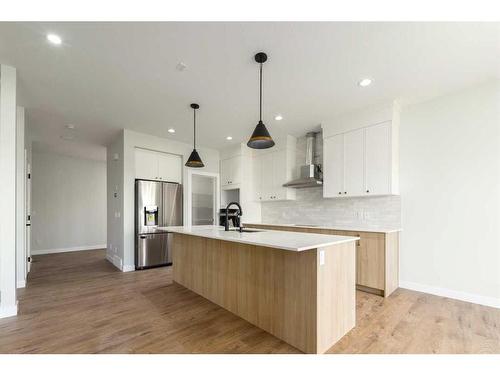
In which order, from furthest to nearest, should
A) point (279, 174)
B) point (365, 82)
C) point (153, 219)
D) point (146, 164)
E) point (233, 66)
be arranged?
point (279, 174)
point (146, 164)
point (153, 219)
point (365, 82)
point (233, 66)

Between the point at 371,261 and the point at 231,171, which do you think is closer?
the point at 371,261

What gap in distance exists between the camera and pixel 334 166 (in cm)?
394

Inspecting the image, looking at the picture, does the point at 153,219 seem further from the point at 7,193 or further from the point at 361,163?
the point at 361,163

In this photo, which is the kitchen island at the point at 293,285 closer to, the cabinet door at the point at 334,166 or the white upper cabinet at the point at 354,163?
the white upper cabinet at the point at 354,163

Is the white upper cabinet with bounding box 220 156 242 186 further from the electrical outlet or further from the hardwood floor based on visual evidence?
the electrical outlet

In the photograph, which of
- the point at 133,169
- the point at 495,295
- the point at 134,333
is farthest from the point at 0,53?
the point at 495,295

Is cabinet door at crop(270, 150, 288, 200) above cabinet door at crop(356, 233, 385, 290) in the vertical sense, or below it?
above

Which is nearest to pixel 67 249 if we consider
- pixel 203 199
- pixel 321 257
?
pixel 203 199

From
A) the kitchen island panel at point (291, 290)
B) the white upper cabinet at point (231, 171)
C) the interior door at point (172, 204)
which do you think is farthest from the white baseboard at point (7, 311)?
the white upper cabinet at point (231, 171)

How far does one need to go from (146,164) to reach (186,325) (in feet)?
11.2

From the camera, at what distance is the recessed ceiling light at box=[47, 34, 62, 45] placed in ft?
6.57

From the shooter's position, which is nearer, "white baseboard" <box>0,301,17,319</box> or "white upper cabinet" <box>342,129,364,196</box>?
"white baseboard" <box>0,301,17,319</box>

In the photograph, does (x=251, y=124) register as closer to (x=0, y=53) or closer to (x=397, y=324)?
(x=0, y=53)

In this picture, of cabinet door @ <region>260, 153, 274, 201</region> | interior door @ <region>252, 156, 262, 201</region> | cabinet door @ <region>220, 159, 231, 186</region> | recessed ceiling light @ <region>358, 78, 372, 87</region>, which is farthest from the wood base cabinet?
cabinet door @ <region>220, 159, 231, 186</region>
